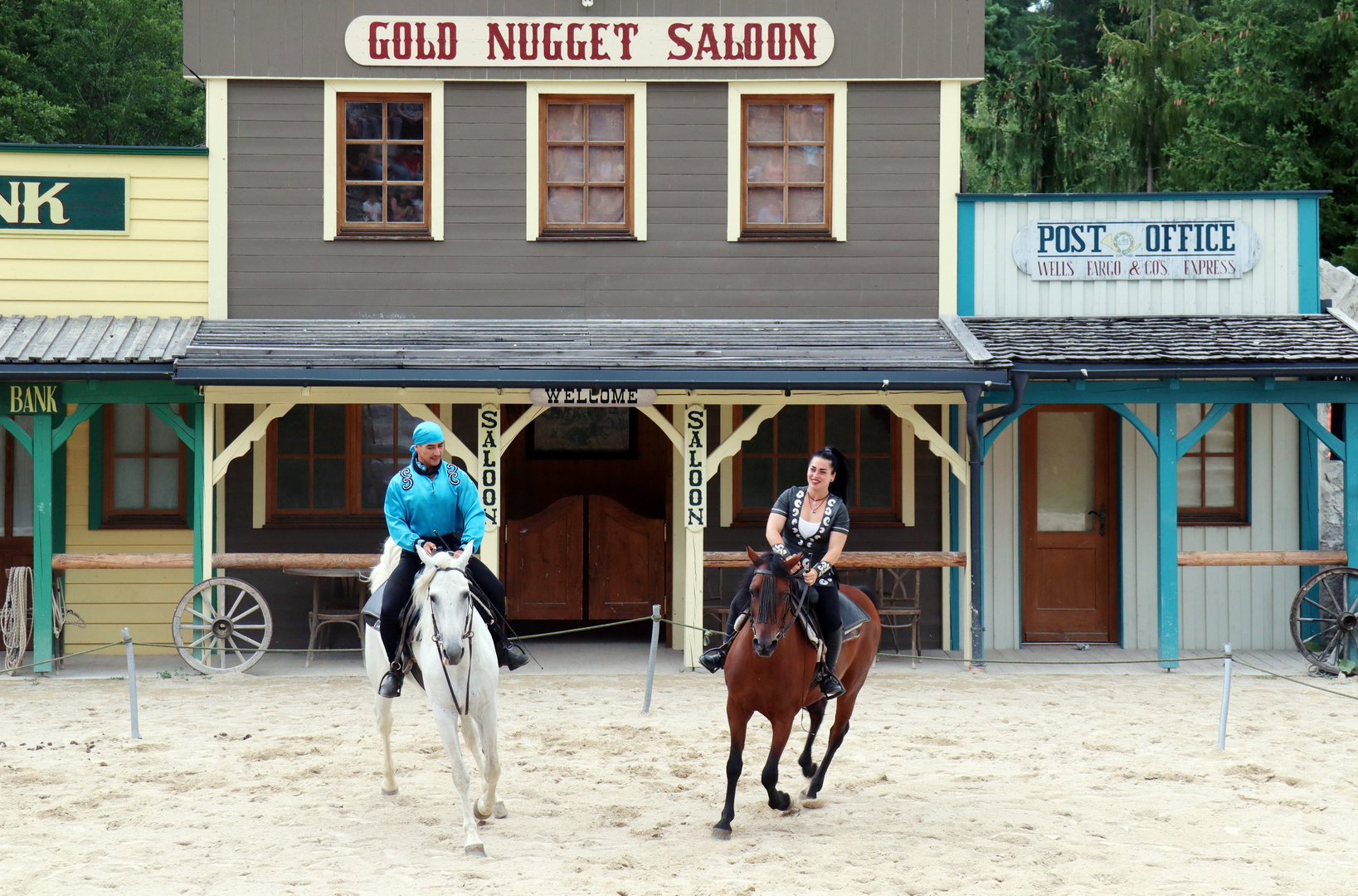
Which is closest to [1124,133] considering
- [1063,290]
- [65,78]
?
[1063,290]

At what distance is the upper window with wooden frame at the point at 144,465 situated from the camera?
41.0 ft

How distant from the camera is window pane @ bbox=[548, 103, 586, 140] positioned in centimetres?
1258

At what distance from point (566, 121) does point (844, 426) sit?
392 centimetres

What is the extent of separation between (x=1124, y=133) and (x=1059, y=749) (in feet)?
53.9

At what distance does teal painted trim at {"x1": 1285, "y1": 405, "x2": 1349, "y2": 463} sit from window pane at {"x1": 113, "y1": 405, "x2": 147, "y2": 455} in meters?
10.4

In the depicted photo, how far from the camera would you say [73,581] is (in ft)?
40.2

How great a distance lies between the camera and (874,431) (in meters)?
12.8

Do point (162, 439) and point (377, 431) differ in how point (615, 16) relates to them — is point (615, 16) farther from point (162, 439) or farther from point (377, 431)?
point (162, 439)

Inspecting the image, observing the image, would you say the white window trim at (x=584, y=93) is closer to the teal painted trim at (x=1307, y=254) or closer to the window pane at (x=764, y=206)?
the window pane at (x=764, y=206)

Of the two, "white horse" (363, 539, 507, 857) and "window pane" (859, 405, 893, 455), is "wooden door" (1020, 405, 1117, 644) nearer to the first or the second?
"window pane" (859, 405, 893, 455)

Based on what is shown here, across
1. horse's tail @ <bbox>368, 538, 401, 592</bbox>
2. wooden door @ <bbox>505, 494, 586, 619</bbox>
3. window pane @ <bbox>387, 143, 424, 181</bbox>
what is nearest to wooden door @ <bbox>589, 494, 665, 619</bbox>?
wooden door @ <bbox>505, 494, 586, 619</bbox>

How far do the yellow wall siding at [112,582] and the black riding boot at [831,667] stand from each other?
7.39 metres

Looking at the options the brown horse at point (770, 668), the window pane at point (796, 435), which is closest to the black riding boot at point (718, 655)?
the brown horse at point (770, 668)

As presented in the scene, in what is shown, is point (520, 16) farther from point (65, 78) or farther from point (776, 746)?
point (65, 78)
